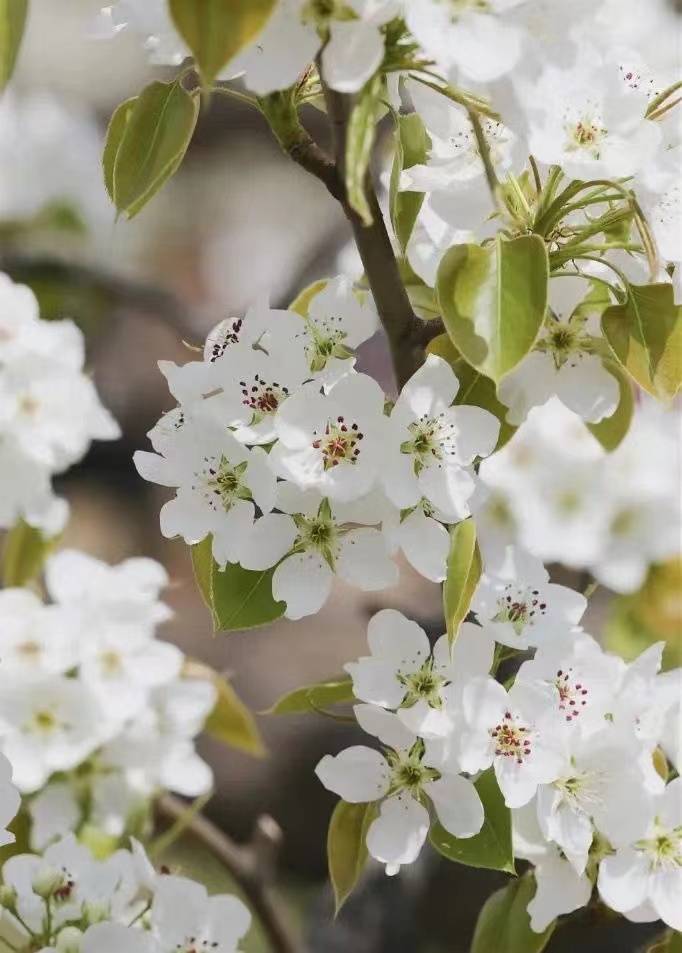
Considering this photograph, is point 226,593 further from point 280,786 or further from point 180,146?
point 280,786

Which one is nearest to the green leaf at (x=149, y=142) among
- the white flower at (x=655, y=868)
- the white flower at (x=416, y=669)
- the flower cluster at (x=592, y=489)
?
the white flower at (x=416, y=669)

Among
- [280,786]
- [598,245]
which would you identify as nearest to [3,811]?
[598,245]

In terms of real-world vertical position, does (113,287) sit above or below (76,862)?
below

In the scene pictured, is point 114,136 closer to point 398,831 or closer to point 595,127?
point 595,127

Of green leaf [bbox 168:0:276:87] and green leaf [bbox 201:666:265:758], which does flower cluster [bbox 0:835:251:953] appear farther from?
green leaf [bbox 168:0:276:87]

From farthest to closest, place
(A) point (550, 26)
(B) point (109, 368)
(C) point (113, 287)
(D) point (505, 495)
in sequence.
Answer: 1. (B) point (109, 368)
2. (C) point (113, 287)
3. (D) point (505, 495)
4. (A) point (550, 26)

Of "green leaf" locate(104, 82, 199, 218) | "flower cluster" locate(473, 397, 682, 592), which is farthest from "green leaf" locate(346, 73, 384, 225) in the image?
"flower cluster" locate(473, 397, 682, 592)
